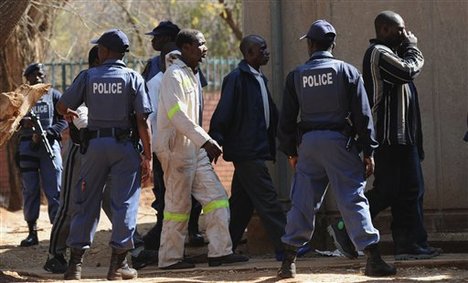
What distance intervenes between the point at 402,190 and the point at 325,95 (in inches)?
53.5

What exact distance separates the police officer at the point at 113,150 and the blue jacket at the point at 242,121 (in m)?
1.12

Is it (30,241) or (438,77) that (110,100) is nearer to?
(438,77)

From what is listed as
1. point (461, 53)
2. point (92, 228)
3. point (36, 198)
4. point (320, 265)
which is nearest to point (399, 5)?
point (461, 53)

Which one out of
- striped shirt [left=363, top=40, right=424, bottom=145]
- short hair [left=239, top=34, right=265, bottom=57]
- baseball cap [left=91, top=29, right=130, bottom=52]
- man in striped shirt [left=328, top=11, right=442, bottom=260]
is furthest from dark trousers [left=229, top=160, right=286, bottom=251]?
baseball cap [left=91, top=29, right=130, bottom=52]

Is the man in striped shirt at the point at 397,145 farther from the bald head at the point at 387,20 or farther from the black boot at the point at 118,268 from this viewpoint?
the black boot at the point at 118,268

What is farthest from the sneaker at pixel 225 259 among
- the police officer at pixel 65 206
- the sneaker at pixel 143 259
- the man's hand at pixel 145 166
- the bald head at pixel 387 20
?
the bald head at pixel 387 20

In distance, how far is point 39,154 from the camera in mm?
11258

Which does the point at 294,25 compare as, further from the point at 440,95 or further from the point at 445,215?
the point at 445,215

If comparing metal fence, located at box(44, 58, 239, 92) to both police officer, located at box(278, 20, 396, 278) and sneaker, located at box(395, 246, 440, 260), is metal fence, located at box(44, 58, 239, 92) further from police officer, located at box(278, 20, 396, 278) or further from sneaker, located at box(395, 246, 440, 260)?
police officer, located at box(278, 20, 396, 278)

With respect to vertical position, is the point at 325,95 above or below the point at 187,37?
below

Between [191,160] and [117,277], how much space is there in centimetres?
117

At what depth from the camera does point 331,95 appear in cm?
774

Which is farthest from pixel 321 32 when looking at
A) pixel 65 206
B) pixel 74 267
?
pixel 65 206

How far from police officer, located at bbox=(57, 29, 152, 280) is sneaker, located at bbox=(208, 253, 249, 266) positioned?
0.87 m
